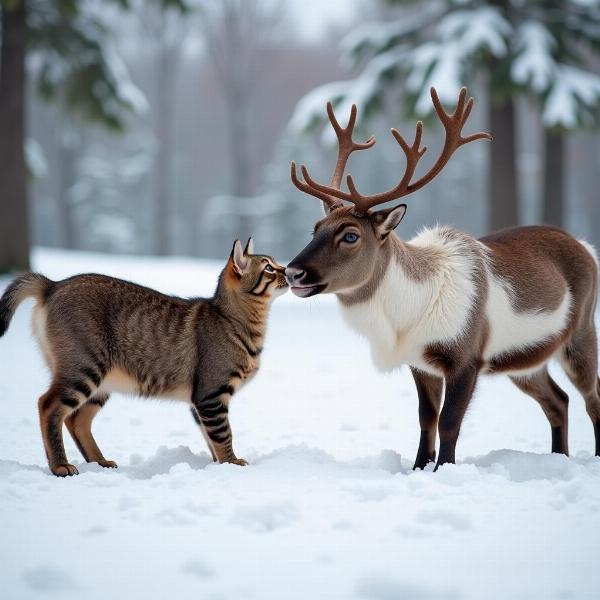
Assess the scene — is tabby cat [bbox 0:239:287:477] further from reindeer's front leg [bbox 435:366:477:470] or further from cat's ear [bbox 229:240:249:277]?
reindeer's front leg [bbox 435:366:477:470]

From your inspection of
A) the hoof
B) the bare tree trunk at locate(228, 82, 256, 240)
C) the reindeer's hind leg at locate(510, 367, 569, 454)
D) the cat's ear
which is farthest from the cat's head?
the bare tree trunk at locate(228, 82, 256, 240)

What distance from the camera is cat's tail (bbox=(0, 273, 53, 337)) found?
14.5ft

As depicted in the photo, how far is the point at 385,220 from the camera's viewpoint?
441 cm

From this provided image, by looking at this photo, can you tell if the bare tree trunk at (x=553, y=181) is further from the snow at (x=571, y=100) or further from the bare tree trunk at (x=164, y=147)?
the bare tree trunk at (x=164, y=147)

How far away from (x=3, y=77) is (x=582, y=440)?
1064 centimetres

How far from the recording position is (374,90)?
1427cm

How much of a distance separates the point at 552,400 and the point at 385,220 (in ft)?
5.95

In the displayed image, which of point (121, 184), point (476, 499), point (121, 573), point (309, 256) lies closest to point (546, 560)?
point (476, 499)

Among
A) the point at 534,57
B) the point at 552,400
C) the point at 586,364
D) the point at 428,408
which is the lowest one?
the point at 552,400

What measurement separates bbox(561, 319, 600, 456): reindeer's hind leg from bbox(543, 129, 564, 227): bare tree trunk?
445 inches

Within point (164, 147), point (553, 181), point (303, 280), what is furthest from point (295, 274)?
point (164, 147)

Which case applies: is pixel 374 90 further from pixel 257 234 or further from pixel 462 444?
pixel 257 234

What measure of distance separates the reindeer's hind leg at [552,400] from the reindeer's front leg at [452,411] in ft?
3.39

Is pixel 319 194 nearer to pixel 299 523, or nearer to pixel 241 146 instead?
pixel 299 523
